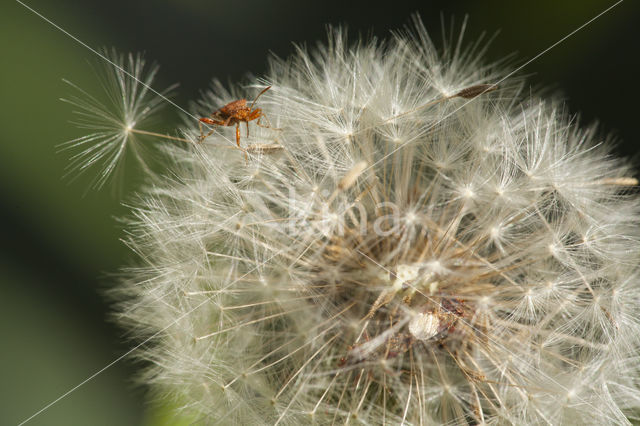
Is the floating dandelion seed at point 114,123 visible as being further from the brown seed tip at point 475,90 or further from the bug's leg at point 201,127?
the brown seed tip at point 475,90

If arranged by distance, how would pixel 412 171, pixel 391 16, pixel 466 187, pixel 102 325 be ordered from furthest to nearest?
pixel 391 16, pixel 102 325, pixel 412 171, pixel 466 187

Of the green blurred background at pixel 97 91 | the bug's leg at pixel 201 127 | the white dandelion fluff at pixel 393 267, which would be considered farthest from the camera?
the green blurred background at pixel 97 91

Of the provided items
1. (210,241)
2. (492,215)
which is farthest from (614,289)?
(210,241)

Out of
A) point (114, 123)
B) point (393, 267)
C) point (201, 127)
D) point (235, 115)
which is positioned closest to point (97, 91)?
point (114, 123)

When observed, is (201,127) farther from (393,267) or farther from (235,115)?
(393,267)

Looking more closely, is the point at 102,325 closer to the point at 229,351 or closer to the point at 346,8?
the point at 229,351

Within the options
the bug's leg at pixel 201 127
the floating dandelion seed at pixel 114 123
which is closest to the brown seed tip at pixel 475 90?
the bug's leg at pixel 201 127
